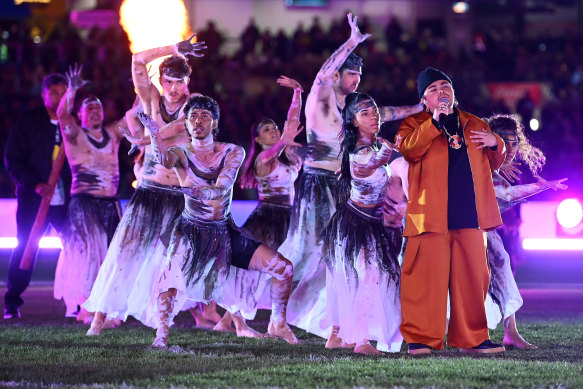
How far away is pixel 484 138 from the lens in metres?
7.02

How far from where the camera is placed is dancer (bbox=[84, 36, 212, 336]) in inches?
331

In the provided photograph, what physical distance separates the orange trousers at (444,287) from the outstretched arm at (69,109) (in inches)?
155

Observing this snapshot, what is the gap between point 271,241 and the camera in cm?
916

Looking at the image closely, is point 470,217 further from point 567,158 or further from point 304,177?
point 567,158

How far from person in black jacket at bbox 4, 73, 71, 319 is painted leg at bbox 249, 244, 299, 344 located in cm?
319

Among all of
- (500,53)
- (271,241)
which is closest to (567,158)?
(500,53)

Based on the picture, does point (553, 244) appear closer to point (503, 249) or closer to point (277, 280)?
point (503, 249)

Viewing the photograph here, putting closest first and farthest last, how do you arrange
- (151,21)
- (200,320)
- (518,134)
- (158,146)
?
(158,146), (518,134), (200,320), (151,21)

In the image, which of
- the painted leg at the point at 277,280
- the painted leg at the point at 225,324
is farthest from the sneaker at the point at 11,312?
the painted leg at the point at 277,280

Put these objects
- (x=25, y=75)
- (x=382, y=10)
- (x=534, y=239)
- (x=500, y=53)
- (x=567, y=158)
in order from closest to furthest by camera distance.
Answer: (x=534, y=239)
(x=567, y=158)
(x=25, y=75)
(x=500, y=53)
(x=382, y=10)

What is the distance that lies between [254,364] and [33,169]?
4.68 m

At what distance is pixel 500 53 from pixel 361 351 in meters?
20.1

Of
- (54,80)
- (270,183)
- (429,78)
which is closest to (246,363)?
(429,78)

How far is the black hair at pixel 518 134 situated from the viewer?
26.0ft
